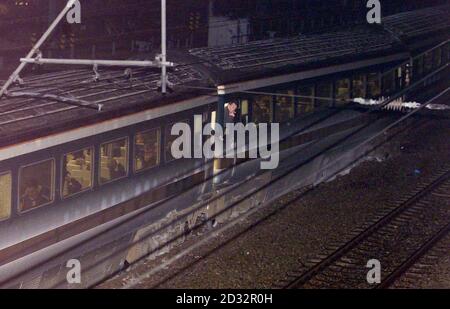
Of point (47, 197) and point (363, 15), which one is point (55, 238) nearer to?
point (47, 197)

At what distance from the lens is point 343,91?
17.2 m

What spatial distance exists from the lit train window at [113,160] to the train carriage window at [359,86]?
28.0 feet

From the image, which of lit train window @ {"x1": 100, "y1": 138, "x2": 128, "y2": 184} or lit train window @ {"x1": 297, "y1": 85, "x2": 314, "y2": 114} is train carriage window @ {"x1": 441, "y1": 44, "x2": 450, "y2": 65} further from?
lit train window @ {"x1": 100, "y1": 138, "x2": 128, "y2": 184}

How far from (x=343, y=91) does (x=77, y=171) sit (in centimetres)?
902

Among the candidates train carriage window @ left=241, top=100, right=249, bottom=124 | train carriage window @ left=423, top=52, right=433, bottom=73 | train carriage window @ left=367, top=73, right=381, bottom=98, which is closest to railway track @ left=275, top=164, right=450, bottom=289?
train carriage window @ left=241, top=100, right=249, bottom=124

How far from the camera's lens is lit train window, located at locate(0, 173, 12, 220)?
827 centimetres

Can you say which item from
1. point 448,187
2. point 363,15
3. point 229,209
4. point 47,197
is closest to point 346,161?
point 448,187

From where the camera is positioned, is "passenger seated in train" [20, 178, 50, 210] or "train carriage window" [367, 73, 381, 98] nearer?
"passenger seated in train" [20, 178, 50, 210]

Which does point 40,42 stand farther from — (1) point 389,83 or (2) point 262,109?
(1) point 389,83

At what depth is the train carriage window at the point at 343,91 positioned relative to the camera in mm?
16906

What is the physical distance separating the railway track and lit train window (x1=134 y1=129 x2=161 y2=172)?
104 inches

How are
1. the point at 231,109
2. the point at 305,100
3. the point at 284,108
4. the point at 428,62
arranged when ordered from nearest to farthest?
the point at 231,109 < the point at 284,108 < the point at 305,100 < the point at 428,62

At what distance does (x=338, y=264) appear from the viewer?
10.6 metres

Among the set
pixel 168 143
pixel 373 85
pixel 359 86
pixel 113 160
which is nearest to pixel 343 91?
pixel 359 86
